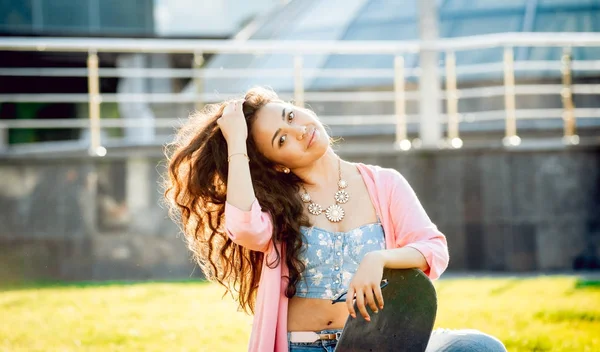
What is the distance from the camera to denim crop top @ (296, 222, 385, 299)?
3232mm

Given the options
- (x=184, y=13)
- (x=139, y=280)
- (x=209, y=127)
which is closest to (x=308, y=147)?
(x=209, y=127)

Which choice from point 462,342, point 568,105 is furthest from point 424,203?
point 462,342

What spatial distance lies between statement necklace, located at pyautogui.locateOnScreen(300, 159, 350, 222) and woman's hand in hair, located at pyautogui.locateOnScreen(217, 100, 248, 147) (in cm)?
33

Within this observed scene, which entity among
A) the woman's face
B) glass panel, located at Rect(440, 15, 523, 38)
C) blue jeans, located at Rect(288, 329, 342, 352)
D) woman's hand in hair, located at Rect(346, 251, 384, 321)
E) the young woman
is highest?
glass panel, located at Rect(440, 15, 523, 38)

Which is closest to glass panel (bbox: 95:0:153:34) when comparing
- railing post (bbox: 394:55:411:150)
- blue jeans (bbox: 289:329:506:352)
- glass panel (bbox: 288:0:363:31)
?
glass panel (bbox: 288:0:363:31)

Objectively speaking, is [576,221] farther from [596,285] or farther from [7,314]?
[7,314]

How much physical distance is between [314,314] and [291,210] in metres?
0.38

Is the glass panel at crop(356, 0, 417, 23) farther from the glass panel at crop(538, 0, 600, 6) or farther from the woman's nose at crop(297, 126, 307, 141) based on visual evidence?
the woman's nose at crop(297, 126, 307, 141)

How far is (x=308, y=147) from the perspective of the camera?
3.30 metres

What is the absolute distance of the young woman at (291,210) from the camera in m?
3.20

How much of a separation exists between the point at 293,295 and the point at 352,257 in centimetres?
25

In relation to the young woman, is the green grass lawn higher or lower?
lower

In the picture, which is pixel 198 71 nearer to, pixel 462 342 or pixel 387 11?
pixel 387 11

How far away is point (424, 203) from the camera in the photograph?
30.4 feet
